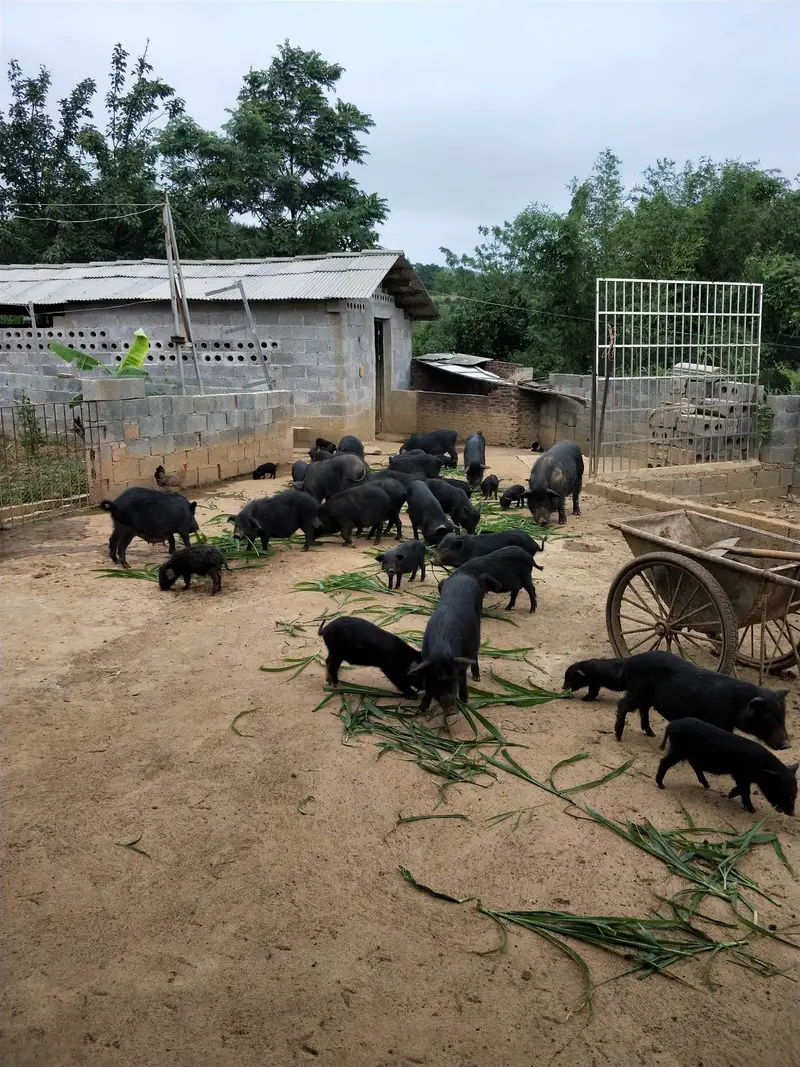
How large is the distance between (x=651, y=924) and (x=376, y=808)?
134cm

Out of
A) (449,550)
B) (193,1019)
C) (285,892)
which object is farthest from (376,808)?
(449,550)

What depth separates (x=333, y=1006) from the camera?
2762 millimetres

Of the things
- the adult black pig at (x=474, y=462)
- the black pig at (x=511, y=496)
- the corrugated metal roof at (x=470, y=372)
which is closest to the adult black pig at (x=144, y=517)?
the black pig at (x=511, y=496)

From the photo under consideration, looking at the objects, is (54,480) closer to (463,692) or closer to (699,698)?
(463,692)

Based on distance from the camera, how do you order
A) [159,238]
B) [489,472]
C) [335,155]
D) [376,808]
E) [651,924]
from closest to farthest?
1. [651,924]
2. [376,808]
3. [489,472]
4. [159,238]
5. [335,155]

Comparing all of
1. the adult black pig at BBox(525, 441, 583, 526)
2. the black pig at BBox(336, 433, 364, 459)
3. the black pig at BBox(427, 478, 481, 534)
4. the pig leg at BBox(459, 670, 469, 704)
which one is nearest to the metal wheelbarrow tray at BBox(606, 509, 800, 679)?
the pig leg at BBox(459, 670, 469, 704)

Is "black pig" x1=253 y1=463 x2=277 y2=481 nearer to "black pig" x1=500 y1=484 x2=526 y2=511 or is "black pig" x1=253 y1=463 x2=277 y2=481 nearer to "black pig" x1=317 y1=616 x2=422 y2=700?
"black pig" x1=500 y1=484 x2=526 y2=511

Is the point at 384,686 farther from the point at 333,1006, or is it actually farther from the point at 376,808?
the point at 333,1006

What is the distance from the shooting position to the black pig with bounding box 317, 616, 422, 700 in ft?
16.4

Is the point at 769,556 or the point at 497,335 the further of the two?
the point at 497,335

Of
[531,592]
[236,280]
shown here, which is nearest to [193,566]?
[531,592]

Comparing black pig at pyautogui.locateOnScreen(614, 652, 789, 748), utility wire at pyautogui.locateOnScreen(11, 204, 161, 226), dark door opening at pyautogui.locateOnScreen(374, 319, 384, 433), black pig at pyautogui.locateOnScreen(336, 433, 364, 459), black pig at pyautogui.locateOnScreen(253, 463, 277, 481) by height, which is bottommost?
black pig at pyautogui.locateOnScreen(614, 652, 789, 748)

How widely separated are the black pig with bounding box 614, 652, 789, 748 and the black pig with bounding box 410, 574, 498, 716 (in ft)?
3.05

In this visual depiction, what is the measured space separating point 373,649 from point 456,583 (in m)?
0.98
